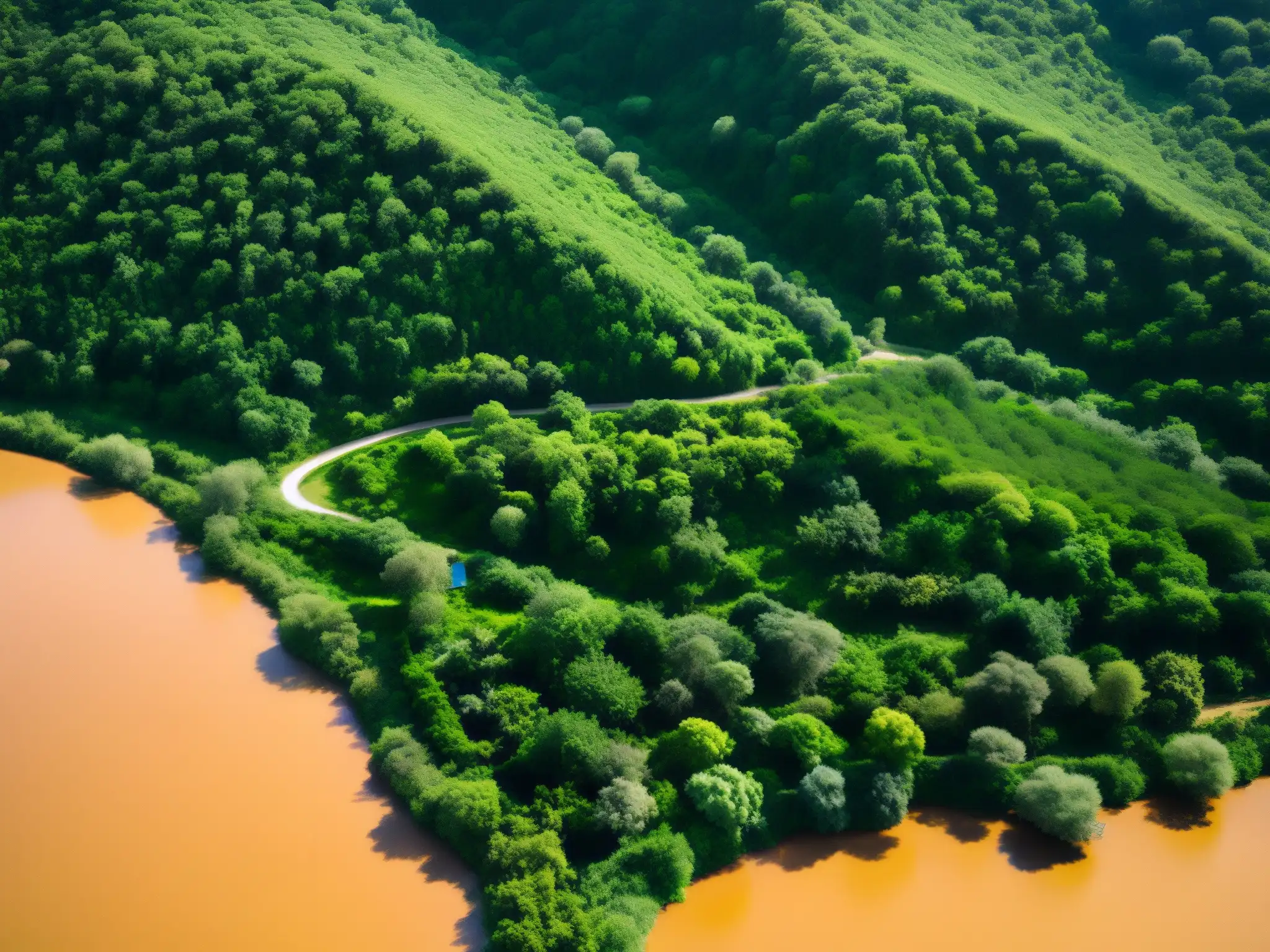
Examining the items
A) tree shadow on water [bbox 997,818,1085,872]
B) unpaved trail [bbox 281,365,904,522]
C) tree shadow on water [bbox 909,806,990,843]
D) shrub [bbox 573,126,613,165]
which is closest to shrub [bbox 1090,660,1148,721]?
tree shadow on water [bbox 997,818,1085,872]

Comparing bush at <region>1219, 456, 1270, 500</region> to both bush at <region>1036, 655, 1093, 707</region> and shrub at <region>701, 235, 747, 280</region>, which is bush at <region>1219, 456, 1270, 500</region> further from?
shrub at <region>701, 235, 747, 280</region>

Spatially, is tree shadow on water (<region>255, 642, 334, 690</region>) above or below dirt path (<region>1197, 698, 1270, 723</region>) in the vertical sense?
below

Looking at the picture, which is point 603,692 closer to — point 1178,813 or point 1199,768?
point 1178,813

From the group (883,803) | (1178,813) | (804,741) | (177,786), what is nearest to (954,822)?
(883,803)

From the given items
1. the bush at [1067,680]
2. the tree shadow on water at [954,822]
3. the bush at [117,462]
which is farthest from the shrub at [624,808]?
the bush at [117,462]

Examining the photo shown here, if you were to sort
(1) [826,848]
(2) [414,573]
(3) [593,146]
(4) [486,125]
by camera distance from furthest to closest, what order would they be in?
(3) [593,146], (4) [486,125], (2) [414,573], (1) [826,848]

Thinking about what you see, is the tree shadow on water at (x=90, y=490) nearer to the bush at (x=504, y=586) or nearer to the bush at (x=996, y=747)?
the bush at (x=504, y=586)
